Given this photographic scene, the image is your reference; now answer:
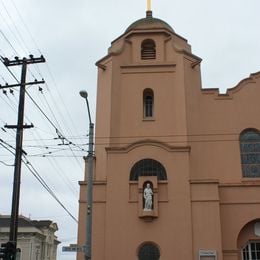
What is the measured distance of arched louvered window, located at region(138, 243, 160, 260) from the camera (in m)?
25.5

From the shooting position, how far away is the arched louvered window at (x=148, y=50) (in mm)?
30763

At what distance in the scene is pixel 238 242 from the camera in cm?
2655

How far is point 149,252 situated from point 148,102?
28.9 feet

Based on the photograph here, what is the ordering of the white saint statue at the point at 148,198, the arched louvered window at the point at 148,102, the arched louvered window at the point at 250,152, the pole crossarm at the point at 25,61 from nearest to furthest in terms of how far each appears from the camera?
the pole crossarm at the point at 25,61 → the white saint statue at the point at 148,198 → the arched louvered window at the point at 250,152 → the arched louvered window at the point at 148,102

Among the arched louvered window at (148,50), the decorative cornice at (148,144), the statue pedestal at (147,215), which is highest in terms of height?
the arched louvered window at (148,50)

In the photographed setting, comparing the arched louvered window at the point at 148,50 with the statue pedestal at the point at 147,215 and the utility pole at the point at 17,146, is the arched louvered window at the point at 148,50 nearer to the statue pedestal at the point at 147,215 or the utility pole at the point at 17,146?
the statue pedestal at the point at 147,215

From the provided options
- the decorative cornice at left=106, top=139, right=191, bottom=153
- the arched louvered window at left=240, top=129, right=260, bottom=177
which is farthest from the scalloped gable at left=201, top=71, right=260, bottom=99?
the decorative cornice at left=106, top=139, right=191, bottom=153

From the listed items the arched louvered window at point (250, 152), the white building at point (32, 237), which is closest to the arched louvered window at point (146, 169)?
the arched louvered window at point (250, 152)

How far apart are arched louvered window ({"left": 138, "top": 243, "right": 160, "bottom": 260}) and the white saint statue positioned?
5.95ft

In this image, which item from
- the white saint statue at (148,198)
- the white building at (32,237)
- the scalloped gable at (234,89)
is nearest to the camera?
the white saint statue at (148,198)

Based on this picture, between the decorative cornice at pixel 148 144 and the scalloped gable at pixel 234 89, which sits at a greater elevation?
the scalloped gable at pixel 234 89

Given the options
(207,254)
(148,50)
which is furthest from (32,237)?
(207,254)

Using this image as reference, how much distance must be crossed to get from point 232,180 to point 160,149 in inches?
171

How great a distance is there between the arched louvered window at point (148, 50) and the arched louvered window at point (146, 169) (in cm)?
690
